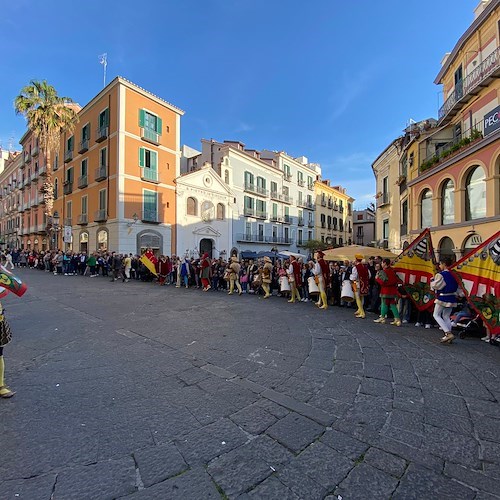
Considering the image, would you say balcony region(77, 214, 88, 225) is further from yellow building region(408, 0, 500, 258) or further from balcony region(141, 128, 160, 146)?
yellow building region(408, 0, 500, 258)

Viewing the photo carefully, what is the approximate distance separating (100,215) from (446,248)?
82.6ft

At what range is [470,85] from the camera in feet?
54.5

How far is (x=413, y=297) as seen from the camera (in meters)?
7.96

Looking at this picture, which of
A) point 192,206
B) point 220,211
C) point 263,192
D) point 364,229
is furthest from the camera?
point 364,229

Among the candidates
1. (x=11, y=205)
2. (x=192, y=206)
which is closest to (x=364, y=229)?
(x=192, y=206)

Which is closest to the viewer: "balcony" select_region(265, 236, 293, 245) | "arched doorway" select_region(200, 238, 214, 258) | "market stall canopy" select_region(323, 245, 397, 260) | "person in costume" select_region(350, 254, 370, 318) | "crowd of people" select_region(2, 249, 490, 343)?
"crowd of people" select_region(2, 249, 490, 343)

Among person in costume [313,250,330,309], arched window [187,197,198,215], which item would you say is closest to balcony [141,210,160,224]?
arched window [187,197,198,215]

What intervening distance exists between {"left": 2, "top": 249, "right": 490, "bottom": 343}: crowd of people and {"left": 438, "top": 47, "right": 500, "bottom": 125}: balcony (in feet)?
35.4

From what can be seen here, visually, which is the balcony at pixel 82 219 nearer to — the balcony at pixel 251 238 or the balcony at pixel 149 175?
the balcony at pixel 149 175

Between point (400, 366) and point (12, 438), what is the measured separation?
183 inches

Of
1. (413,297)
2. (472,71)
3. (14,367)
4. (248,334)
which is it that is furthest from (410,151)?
(14,367)

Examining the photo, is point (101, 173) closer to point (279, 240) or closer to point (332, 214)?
point (279, 240)

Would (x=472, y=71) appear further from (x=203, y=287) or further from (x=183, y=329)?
(x=183, y=329)

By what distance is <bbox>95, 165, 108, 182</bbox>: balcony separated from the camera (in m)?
26.0
